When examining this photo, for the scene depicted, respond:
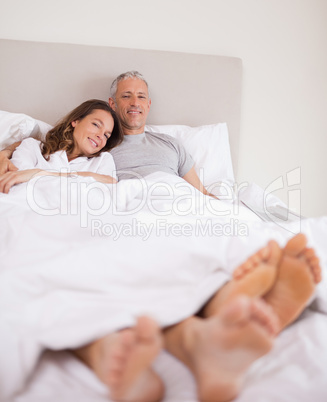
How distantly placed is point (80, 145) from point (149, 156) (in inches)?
14.6

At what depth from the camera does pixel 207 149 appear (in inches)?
74.5

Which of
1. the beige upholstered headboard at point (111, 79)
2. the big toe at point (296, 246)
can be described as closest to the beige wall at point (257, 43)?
the beige upholstered headboard at point (111, 79)

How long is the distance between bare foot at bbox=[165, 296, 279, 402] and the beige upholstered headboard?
1632mm

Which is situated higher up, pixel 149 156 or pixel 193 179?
pixel 149 156

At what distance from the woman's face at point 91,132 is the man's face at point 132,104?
0.20m

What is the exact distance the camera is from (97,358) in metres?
0.56

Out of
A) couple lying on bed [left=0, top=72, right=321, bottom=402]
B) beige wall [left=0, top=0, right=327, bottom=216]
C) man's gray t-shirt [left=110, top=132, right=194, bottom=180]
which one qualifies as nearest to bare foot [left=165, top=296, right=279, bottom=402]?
couple lying on bed [left=0, top=72, right=321, bottom=402]

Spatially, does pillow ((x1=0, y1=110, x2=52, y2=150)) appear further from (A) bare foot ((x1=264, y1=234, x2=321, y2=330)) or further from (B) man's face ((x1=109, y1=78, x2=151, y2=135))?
(A) bare foot ((x1=264, y1=234, x2=321, y2=330))

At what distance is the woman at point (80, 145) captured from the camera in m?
1.39

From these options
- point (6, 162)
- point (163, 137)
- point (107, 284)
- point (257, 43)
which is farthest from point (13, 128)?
point (257, 43)

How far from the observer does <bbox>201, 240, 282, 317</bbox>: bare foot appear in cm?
61

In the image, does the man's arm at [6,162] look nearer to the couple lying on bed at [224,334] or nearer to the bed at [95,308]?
the bed at [95,308]

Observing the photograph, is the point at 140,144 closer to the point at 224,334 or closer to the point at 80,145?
the point at 80,145

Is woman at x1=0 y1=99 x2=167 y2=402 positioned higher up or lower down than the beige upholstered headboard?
lower down
